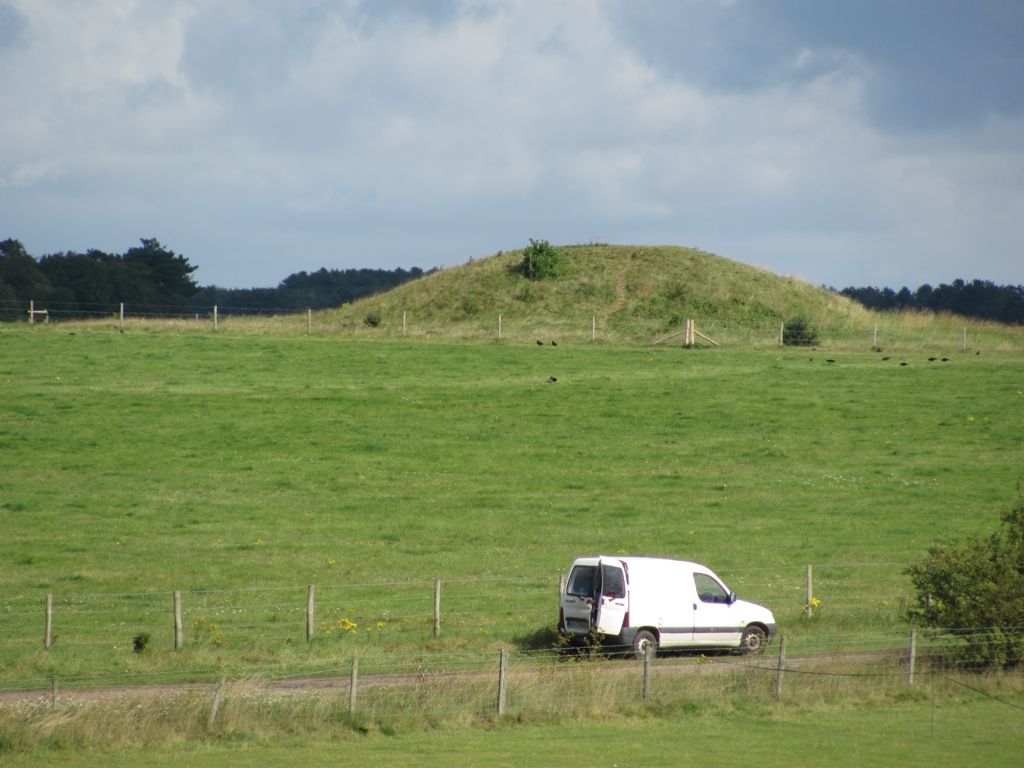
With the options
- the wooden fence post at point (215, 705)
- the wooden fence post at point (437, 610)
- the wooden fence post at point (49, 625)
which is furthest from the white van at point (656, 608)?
the wooden fence post at point (49, 625)

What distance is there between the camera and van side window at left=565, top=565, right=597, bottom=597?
22562 mm

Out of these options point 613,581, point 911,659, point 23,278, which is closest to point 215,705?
point 613,581

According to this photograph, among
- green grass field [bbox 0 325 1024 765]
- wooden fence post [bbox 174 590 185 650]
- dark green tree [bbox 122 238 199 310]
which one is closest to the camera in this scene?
wooden fence post [bbox 174 590 185 650]

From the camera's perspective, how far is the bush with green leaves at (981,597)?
20.8 m

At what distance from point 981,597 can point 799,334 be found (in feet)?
169

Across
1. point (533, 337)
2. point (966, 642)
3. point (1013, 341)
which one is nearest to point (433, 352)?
point (533, 337)

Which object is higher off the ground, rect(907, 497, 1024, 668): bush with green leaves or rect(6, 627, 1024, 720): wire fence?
rect(907, 497, 1024, 668): bush with green leaves

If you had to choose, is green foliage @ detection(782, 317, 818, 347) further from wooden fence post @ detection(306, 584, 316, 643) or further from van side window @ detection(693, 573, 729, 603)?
wooden fence post @ detection(306, 584, 316, 643)

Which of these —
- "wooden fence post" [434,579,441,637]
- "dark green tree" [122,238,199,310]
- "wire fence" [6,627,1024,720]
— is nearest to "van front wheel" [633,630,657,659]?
"wire fence" [6,627,1024,720]

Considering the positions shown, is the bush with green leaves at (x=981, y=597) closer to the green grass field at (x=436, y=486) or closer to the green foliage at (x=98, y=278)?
the green grass field at (x=436, y=486)

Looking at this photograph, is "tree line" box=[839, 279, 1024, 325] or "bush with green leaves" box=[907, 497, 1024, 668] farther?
"tree line" box=[839, 279, 1024, 325]

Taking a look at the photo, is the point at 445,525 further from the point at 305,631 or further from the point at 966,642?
the point at 966,642

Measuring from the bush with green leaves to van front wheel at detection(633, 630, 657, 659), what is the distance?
5224 millimetres

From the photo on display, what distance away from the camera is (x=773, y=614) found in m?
26.4
